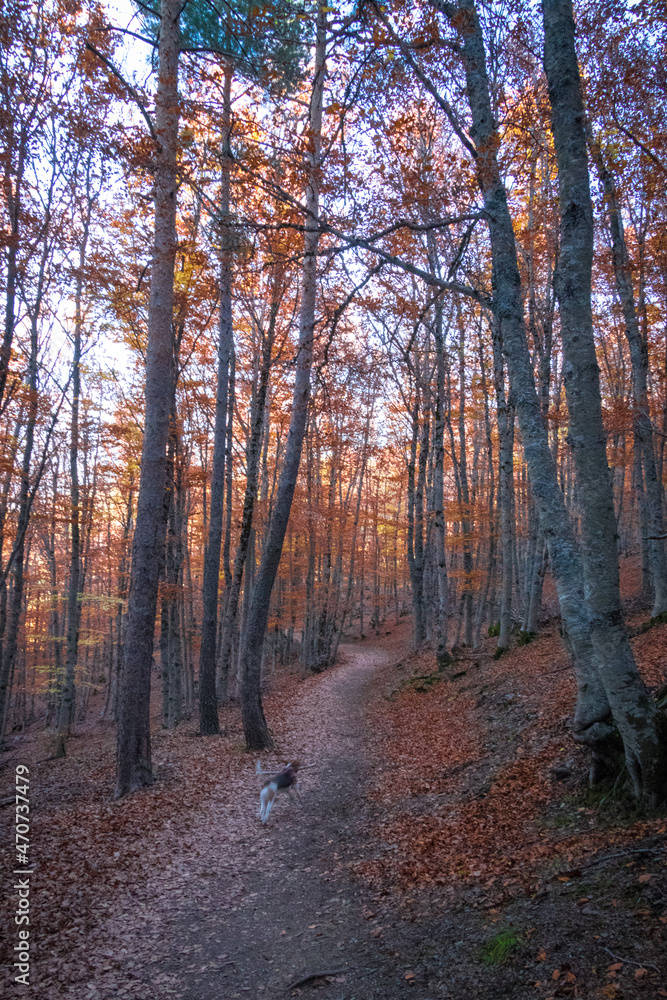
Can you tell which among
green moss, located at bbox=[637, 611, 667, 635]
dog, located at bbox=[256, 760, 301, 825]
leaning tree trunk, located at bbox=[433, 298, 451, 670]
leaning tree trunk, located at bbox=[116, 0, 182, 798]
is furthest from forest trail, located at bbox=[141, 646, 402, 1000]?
leaning tree trunk, located at bbox=[433, 298, 451, 670]

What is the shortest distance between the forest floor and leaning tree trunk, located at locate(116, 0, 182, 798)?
0.85m

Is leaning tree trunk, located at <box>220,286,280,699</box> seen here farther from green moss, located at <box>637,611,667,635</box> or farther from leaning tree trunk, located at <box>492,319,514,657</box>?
green moss, located at <box>637,611,667,635</box>

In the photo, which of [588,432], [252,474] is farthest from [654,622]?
[252,474]

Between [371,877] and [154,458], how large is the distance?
20.9 feet

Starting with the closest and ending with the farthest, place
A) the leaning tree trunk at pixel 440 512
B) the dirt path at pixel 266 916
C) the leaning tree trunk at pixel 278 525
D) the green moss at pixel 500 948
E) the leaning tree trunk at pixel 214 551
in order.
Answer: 1. the green moss at pixel 500 948
2. the dirt path at pixel 266 916
3. the leaning tree trunk at pixel 278 525
4. the leaning tree trunk at pixel 214 551
5. the leaning tree trunk at pixel 440 512

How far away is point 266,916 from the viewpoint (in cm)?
455

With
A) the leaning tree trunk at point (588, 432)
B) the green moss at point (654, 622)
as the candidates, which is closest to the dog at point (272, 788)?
the leaning tree trunk at point (588, 432)

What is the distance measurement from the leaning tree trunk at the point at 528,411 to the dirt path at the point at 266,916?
263 centimetres

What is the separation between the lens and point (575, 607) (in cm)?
491

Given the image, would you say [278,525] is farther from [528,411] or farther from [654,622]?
[654,622]

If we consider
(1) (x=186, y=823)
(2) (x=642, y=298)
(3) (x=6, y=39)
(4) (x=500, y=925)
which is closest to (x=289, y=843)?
(1) (x=186, y=823)

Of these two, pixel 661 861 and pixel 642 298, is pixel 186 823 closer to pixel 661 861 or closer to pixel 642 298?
pixel 661 861

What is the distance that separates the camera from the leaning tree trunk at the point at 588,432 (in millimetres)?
3879

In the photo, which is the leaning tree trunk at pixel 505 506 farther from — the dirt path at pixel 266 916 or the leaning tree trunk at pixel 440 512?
the dirt path at pixel 266 916
